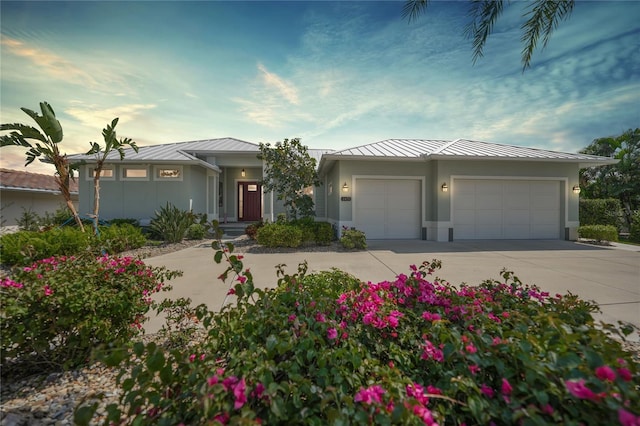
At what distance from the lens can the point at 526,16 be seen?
164 inches

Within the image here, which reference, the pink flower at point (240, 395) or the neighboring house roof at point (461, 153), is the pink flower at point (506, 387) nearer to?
the pink flower at point (240, 395)

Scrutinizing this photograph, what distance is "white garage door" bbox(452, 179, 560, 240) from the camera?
10.2 m

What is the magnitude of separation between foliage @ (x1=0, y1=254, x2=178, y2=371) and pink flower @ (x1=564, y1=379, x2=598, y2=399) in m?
2.60

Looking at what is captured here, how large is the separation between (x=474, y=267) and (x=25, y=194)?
2194 centimetres

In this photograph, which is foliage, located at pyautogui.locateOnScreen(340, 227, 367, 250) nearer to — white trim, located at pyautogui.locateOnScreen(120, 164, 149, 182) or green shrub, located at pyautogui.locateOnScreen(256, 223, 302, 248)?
green shrub, located at pyautogui.locateOnScreen(256, 223, 302, 248)

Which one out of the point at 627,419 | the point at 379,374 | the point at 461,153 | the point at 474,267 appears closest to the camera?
the point at 627,419

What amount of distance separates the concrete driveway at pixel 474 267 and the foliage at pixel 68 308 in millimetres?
923

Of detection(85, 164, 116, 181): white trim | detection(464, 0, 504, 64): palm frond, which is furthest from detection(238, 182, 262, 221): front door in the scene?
detection(464, 0, 504, 64): palm frond

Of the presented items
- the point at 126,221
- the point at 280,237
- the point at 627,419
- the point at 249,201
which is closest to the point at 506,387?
the point at 627,419

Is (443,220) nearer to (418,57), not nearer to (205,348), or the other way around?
(418,57)

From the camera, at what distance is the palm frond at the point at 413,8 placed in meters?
4.11

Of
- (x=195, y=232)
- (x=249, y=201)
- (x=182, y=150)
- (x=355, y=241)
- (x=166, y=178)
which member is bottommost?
(x=355, y=241)

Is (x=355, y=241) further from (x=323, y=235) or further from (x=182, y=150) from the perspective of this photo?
(x=182, y=150)

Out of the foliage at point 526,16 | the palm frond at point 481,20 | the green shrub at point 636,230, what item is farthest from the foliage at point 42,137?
the green shrub at point 636,230
